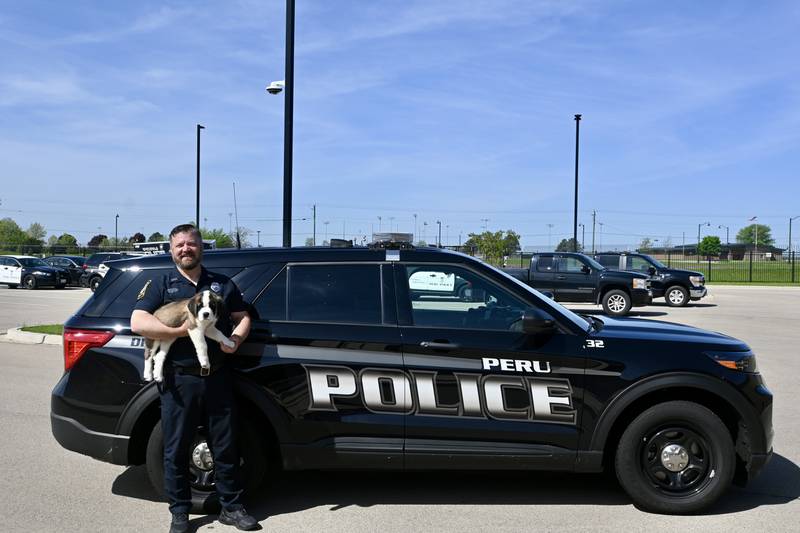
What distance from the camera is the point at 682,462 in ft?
14.5

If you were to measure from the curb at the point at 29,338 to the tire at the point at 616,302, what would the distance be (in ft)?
44.1

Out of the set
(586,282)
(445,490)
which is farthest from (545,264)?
(445,490)

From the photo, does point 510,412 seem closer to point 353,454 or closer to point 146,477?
point 353,454

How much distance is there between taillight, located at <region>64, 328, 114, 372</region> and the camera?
4492mm

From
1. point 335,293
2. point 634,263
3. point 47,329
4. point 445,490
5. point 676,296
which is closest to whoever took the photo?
point 335,293

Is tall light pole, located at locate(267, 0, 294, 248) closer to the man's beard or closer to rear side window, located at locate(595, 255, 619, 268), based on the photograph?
the man's beard

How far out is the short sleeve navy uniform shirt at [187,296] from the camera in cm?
405

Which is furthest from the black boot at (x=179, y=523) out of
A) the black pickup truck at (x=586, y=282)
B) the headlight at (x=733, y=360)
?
the black pickup truck at (x=586, y=282)

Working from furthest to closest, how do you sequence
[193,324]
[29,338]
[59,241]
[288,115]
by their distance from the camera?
[59,241] → [29,338] → [288,115] → [193,324]

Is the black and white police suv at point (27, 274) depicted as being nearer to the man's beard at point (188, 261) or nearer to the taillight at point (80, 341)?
the taillight at point (80, 341)

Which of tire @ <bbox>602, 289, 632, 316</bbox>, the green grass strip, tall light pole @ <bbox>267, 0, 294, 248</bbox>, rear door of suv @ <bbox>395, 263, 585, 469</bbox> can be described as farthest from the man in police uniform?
tire @ <bbox>602, 289, 632, 316</bbox>

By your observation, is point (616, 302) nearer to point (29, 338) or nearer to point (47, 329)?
point (47, 329)

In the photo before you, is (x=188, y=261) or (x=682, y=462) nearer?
(x=188, y=261)

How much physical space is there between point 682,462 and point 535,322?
1.32 meters
